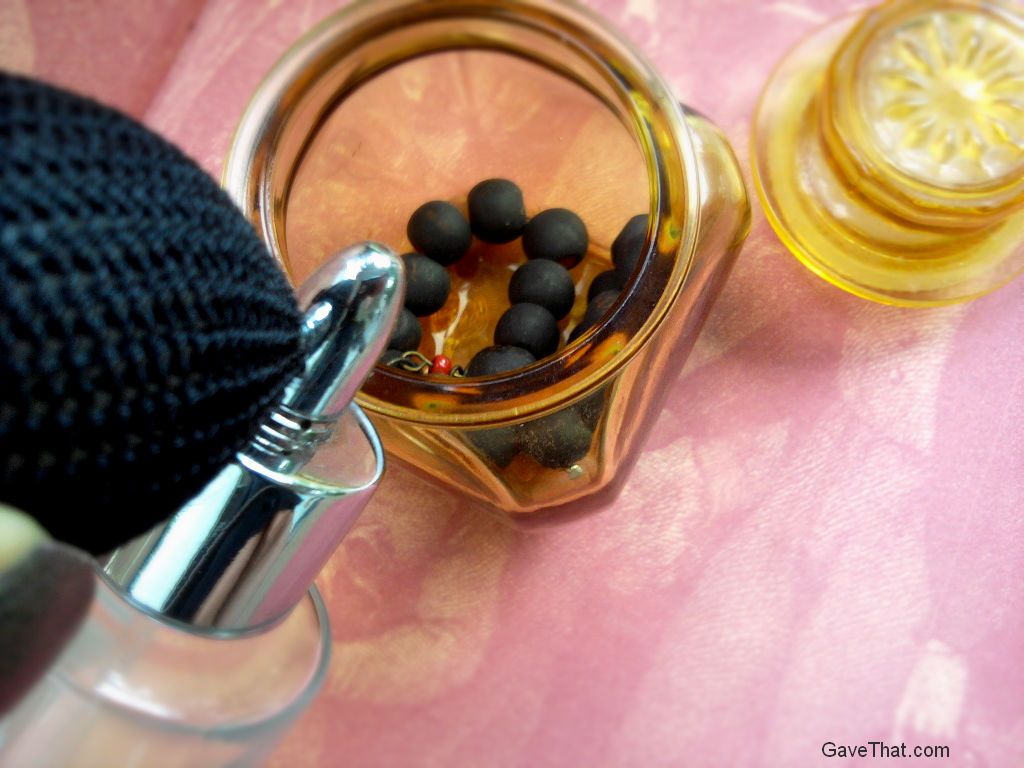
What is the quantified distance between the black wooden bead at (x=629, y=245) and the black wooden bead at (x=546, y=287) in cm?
1

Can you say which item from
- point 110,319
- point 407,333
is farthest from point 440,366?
point 110,319

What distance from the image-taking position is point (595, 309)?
0.22 metres

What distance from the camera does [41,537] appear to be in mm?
109

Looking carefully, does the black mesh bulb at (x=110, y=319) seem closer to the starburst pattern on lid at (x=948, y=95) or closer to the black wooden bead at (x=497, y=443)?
the black wooden bead at (x=497, y=443)

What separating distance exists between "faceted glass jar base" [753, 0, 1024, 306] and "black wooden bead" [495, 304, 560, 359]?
8cm

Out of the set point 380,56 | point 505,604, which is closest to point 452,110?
point 380,56

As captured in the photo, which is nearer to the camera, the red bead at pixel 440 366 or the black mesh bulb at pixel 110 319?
the black mesh bulb at pixel 110 319

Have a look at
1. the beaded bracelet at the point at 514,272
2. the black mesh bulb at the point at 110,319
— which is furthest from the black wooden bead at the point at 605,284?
the black mesh bulb at the point at 110,319

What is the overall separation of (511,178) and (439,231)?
0.09 ft

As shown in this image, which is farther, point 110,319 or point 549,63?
point 549,63

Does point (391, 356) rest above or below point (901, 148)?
below

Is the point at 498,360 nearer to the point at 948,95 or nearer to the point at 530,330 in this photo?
the point at 530,330

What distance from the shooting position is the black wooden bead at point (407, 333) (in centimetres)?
22

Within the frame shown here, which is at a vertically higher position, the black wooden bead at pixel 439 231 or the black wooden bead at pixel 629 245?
the black wooden bead at pixel 629 245
